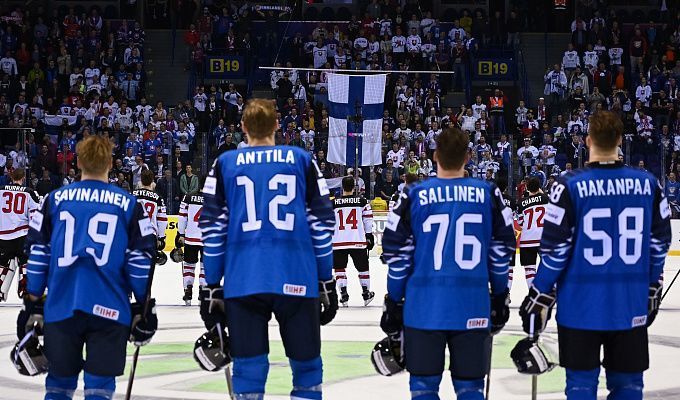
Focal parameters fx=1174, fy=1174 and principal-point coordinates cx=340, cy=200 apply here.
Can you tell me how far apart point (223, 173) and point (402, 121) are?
18.5 metres

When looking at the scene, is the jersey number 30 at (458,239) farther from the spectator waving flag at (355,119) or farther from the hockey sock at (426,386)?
the spectator waving flag at (355,119)

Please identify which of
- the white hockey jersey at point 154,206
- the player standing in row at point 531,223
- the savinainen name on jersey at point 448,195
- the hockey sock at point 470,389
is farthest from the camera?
the player standing in row at point 531,223

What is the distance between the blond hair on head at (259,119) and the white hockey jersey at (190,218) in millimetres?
7555

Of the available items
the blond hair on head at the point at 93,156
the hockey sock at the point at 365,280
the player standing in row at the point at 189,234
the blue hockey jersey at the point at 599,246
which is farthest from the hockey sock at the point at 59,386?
the hockey sock at the point at 365,280

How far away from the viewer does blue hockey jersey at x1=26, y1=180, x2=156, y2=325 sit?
533 cm

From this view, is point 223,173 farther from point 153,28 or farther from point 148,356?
point 153,28

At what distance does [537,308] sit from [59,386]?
2.21 metres

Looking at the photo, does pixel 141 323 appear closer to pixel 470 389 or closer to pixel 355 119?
pixel 470 389

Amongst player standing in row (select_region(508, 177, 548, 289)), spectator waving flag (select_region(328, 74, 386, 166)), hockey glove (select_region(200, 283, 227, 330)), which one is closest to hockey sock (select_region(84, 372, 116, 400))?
hockey glove (select_region(200, 283, 227, 330))

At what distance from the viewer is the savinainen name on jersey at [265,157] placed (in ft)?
17.6

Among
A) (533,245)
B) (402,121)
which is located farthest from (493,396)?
(402,121)

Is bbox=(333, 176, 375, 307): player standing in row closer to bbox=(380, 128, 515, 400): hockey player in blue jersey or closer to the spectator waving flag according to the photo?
bbox=(380, 128, 515, 400): hockey player in blue jersey

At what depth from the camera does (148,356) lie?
9312mm

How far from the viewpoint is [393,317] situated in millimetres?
5406
